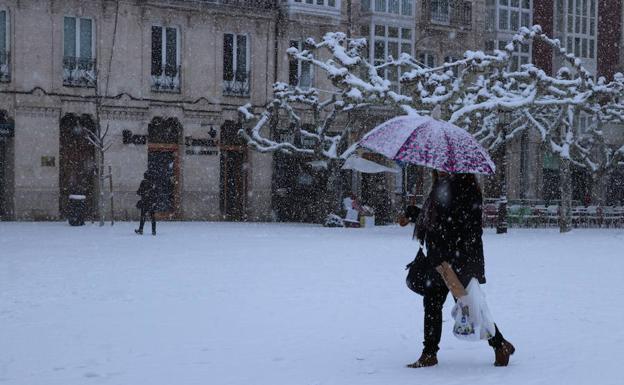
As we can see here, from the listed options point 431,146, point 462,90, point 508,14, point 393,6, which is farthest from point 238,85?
point 431,146

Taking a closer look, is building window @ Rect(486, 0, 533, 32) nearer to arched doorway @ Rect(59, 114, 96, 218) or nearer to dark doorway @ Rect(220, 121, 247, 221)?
dark doorway @ Rect(220, 121, 247, 221)

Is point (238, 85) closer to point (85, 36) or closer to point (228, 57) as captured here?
point (228, 57)

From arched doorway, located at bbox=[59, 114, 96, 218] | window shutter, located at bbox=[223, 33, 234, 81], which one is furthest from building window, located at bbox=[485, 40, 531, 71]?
arched doorway, located at bbox=[59, 114, 96, 218]

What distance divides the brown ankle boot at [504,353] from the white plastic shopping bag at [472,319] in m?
0.17

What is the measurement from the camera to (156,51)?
3444cm

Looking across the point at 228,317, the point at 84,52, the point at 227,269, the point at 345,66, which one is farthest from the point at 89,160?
the point at 228,317

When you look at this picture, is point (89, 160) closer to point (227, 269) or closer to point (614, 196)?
point (227, 269)

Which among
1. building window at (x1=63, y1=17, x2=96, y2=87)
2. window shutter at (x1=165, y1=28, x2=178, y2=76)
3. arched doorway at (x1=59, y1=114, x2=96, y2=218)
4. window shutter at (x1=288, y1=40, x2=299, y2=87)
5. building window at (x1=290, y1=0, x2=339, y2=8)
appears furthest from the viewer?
window shutter at (x1=288, y1=40, x2=299, y2=87)

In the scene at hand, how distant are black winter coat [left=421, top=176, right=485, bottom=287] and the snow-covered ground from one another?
0.77 m

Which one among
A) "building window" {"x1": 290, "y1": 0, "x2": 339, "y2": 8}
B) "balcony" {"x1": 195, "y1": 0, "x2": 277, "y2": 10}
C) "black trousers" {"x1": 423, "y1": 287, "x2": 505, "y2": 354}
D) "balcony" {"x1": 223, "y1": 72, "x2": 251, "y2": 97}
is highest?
"building window" {"x1": 290, "y1": 0, "x2": 339, "y2": 8}

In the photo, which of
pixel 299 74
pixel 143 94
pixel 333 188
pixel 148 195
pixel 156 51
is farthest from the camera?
pixel 299 74

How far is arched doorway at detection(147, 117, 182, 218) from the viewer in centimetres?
3453

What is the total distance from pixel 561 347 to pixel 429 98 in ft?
61.3

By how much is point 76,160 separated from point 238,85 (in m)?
6.66
